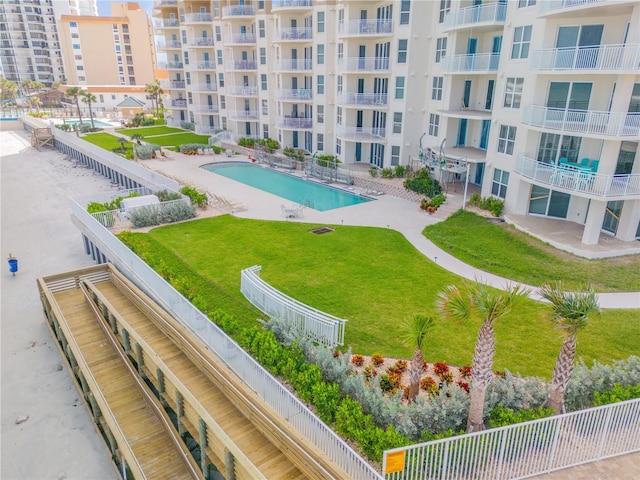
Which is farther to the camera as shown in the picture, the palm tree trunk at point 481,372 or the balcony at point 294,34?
the balcony at point 294,34

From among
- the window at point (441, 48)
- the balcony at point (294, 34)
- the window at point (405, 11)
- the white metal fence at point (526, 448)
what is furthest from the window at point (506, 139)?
the balcony at point (294, 34)

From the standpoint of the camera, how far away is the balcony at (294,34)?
128 ft

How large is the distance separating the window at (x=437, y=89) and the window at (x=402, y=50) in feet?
8.46

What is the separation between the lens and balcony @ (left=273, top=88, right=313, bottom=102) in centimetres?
4019

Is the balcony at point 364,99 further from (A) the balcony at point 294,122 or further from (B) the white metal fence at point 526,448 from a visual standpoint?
(B) the white metal fence at point 526,448

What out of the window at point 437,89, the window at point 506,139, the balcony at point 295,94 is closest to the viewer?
the window at point 506,139

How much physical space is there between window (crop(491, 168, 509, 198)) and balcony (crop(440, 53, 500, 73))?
18.8ft

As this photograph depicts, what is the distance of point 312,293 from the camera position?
16734 mm

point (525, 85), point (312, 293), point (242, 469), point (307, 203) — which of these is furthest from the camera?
point (307, 203)

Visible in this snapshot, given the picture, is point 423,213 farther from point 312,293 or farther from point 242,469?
point 242,469

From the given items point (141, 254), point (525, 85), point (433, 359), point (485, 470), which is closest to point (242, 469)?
point (485, 470)

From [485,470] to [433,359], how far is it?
4.56 metres

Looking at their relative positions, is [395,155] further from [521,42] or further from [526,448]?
[526,448]

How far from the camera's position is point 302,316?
540 inches
